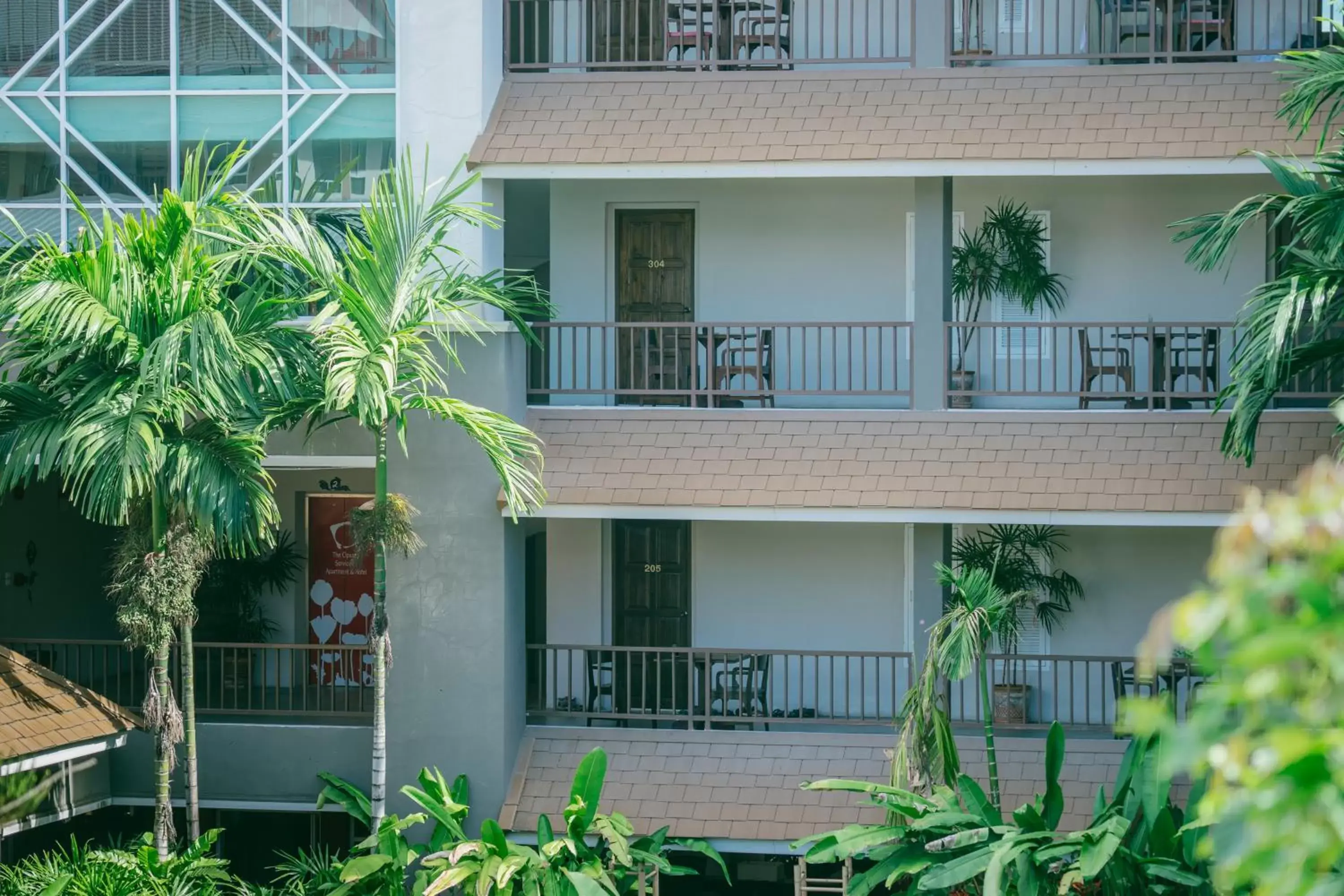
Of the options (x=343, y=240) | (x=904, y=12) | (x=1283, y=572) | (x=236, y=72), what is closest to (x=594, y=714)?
(x=343, y=240)

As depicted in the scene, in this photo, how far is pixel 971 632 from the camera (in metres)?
11.6

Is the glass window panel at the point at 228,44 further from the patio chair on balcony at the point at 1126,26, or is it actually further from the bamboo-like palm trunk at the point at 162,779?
the patio chair on balcony at the point at 1126,26

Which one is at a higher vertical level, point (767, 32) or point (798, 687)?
point (767, 32)

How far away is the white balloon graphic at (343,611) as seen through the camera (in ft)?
58.4

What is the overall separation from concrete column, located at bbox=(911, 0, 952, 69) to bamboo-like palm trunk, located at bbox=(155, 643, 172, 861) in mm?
8157

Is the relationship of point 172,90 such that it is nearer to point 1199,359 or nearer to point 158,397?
point 158,397

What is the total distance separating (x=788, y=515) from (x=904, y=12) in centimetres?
562

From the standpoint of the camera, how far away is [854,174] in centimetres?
1335

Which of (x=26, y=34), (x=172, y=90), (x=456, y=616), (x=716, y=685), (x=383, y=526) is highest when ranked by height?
(x=26, y=34)

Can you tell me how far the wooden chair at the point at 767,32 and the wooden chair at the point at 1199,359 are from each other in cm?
453

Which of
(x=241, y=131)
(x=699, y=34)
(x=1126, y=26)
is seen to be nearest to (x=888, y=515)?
(x=699, y=34)

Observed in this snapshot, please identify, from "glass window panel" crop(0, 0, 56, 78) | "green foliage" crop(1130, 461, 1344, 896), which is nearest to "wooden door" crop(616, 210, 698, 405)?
"glass window panel" crop(0, 0, 56, 78)

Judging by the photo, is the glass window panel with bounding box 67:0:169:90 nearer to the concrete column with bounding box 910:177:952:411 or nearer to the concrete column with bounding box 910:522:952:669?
the concrete column with bounding box 910:177:952:411

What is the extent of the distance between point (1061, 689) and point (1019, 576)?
1288mm
